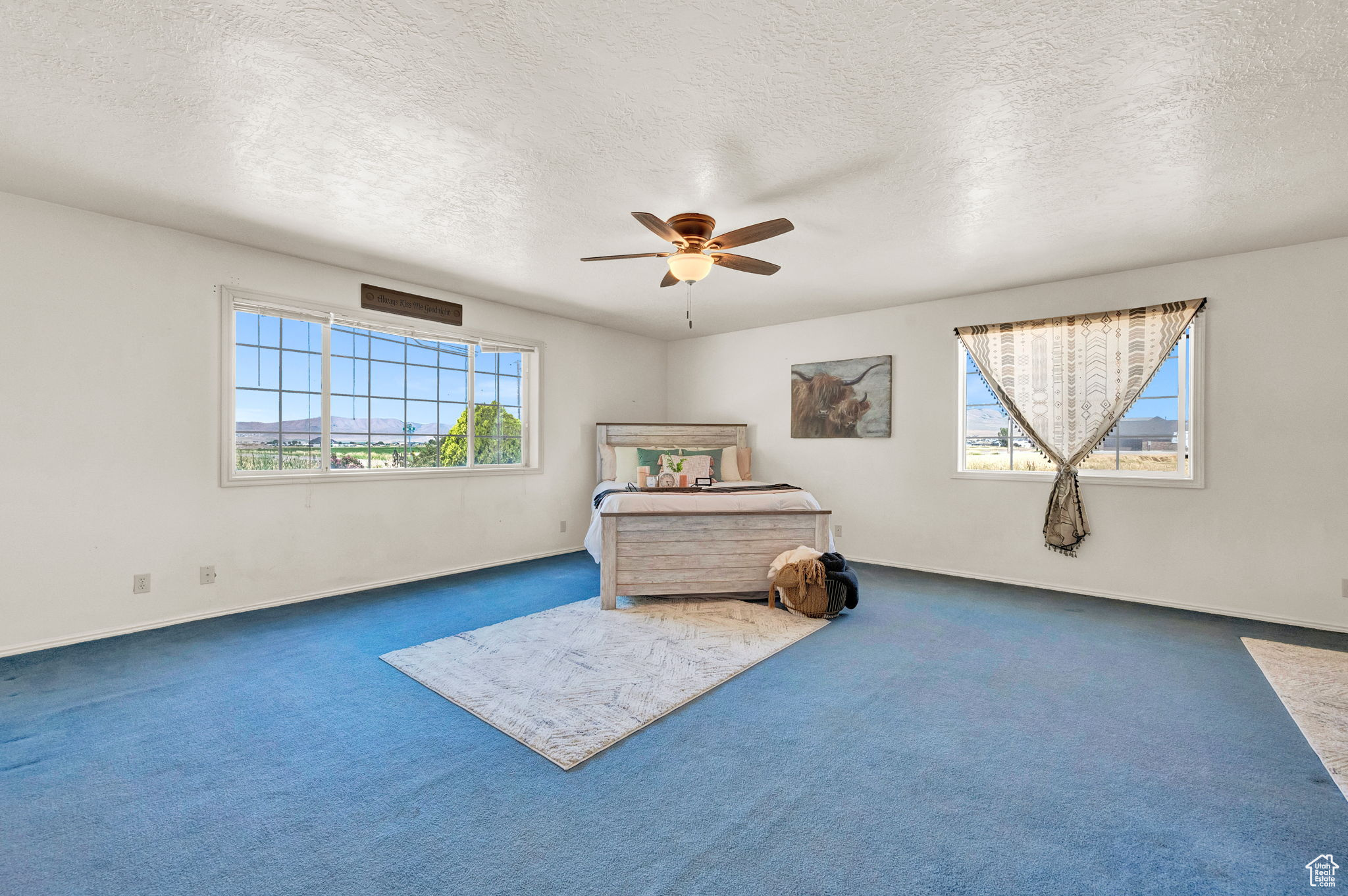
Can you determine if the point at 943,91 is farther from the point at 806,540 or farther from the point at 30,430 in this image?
the point at 30,430

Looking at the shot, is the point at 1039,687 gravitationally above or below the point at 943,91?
below

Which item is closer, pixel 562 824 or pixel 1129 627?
pixel 562 824

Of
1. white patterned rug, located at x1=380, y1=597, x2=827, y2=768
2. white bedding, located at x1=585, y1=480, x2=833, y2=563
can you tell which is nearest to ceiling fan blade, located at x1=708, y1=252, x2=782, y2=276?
white bedding, located at x1=585, y1=480, x2=833, y2=563

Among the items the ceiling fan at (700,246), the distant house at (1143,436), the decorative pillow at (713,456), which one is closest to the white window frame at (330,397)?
the decorative pillow at (713,456)

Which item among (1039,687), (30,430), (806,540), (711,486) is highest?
(30,430)

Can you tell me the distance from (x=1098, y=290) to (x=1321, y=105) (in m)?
2.34

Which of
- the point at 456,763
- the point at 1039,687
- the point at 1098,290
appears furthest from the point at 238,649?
the point at 1098,290

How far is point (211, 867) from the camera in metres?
1.54

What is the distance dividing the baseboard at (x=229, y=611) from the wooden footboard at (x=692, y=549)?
179 centimetres

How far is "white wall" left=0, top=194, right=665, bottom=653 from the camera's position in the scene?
10.2 ft

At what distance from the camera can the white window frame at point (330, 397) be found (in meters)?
3.79

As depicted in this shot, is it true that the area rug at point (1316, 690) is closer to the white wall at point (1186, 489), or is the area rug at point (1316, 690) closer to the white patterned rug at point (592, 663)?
the white wall at point (1186, 489)

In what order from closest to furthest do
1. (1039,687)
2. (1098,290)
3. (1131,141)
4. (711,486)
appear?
1. (1131,141)
2. (1039,687)
3. (1098,290)
4. (711,486)

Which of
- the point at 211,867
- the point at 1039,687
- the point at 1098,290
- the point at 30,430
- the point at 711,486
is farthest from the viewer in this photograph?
the point at 711,486
